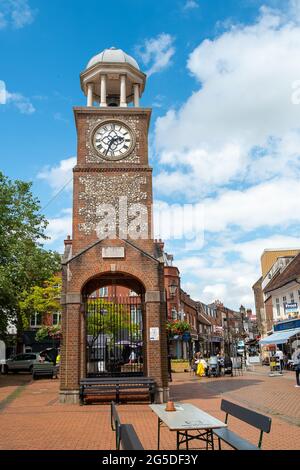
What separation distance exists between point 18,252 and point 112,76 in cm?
1391

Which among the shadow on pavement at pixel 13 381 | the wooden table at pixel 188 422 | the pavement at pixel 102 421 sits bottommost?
the shadow on pavement at pixel 13 381

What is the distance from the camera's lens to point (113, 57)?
18406 millimetres

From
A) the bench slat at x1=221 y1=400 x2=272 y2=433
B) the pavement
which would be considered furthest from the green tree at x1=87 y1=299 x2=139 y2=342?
the bench slat at x1=221 y1=400 x2=272 y2=433

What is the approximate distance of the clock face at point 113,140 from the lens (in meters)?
17.3

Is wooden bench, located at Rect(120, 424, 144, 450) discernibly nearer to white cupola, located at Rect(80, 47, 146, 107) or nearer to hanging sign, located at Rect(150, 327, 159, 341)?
hanging sign, located at Rect(150, 327, 159, 341)

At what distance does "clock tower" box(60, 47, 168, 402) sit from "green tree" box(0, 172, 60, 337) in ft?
26.3

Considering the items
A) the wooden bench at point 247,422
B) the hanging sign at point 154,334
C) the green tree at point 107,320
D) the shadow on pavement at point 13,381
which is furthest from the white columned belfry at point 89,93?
the shadow on pavement at point 13,381

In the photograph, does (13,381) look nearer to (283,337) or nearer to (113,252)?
(113,252)

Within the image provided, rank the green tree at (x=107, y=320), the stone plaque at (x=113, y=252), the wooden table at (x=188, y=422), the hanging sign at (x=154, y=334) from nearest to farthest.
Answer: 1. the wooden table at (x=188, y=422)
2. the hanging sign at (x=154, y=334)
3. the stone plaque at (x=113, y=252)
4. the green tree at (x=107, y=320)

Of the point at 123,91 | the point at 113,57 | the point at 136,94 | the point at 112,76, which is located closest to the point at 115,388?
the point at 123,91

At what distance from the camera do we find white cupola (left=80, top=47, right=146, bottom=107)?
711 inches

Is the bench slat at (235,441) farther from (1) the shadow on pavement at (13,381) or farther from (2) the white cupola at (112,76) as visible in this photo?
(1) the shadow on pavement at (13,381)

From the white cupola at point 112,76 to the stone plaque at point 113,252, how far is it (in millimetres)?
6009

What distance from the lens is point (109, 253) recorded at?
1552 centimetres
